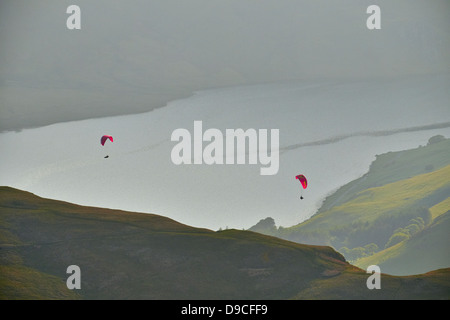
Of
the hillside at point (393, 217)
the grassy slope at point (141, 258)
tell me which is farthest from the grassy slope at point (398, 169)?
the grassy slope at point (141, 258)

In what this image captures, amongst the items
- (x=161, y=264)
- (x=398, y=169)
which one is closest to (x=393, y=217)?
(x=398, y=169)

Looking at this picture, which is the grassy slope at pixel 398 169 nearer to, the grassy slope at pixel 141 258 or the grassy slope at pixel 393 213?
the grassy slope at pixel 393 213
